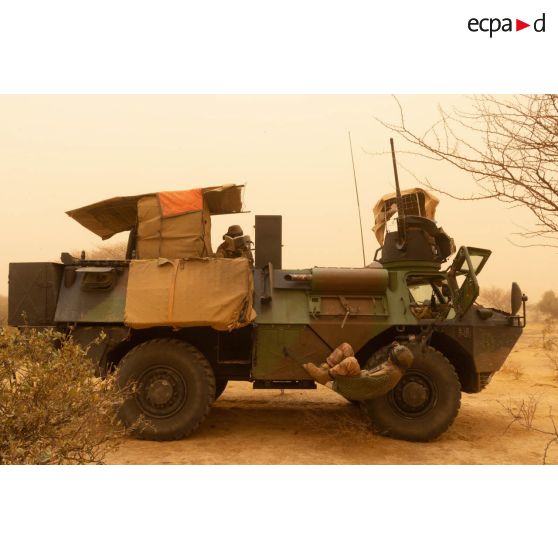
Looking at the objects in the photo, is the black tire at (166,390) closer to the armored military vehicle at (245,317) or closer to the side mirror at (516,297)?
the armored military vehicle at (245,317)

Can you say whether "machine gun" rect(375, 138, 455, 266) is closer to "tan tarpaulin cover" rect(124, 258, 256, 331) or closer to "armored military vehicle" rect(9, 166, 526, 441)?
"armored military vehicle" rect(9, 166, 526, 441)

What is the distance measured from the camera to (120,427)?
5523 mm

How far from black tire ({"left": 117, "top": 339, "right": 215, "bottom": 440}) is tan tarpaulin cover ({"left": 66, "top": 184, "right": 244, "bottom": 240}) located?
1.74m

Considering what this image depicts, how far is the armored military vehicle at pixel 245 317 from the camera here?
18.1 ft

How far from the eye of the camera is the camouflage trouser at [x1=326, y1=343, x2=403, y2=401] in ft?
16.7

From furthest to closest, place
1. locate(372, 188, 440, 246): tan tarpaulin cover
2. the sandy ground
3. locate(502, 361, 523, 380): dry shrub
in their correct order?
locate(502, 361, 523, 380): dry shrub
locate(372, 188, 440, 246): tan tarpaulin cover
the sandy ground

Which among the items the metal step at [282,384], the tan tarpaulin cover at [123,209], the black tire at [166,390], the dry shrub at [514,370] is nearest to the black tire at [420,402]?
the metal step at [282,384]

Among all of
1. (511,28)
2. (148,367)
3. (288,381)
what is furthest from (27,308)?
(511,28)

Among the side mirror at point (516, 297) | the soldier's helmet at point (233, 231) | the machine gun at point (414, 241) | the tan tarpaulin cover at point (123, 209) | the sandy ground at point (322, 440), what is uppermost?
the tan tarpaulin cover at point (123, 209)

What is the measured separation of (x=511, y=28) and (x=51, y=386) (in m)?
5.03

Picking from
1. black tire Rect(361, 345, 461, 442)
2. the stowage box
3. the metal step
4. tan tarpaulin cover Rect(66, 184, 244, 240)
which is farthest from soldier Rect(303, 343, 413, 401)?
the stowage box

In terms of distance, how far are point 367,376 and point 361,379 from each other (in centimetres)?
7

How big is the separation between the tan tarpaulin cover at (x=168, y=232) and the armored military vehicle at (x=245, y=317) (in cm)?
1

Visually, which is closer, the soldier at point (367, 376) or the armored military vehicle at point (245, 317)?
the soldier at point (367, 376)
